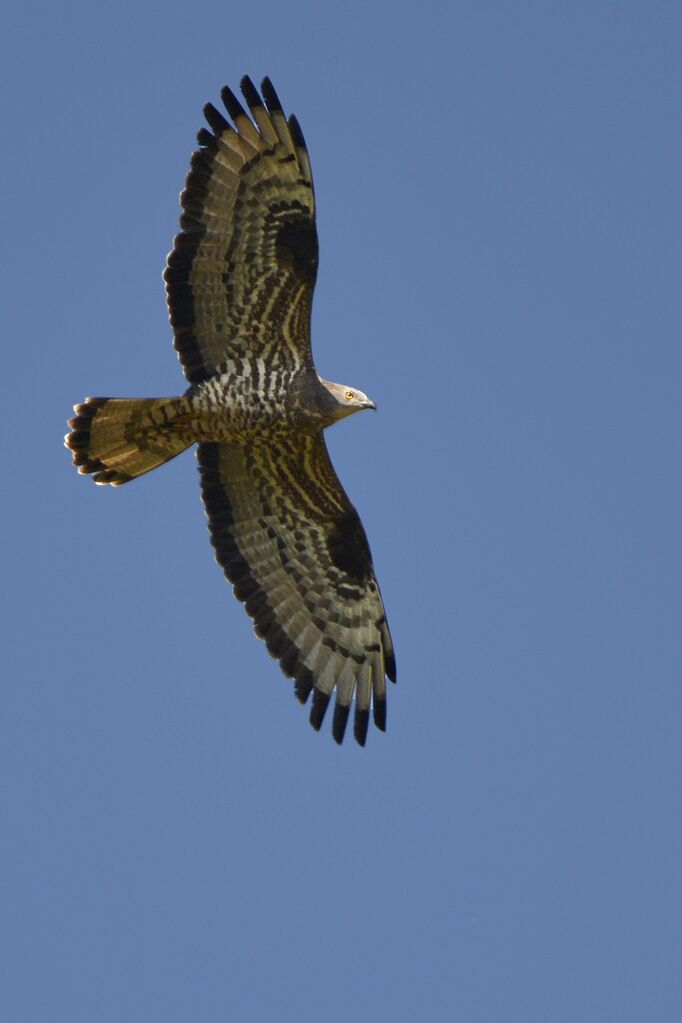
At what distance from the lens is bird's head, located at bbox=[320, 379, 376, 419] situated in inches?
624

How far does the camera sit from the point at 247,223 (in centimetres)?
1548

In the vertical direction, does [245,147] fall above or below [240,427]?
above

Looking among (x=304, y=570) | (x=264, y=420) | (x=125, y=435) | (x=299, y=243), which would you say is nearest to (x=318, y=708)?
(x=304, y=570)

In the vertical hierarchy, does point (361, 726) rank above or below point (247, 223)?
below

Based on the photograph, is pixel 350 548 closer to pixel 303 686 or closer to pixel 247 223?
pixel 303 686

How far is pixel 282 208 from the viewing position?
608 inches

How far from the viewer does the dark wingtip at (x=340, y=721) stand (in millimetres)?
16641

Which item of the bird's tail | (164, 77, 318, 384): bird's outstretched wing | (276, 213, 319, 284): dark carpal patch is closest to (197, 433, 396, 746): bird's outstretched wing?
the bird's tail

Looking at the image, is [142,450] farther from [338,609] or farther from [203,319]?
[338,609]

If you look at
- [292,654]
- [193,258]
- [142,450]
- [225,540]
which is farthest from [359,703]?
[193,258]

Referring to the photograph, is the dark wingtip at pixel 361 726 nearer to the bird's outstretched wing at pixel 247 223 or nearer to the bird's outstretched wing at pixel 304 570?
the bird's outstretched wing at pixel 304 570

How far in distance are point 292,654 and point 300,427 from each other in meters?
2.08

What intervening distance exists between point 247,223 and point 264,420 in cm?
157

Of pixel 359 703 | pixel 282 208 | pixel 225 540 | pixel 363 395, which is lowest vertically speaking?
pixel 359 703
